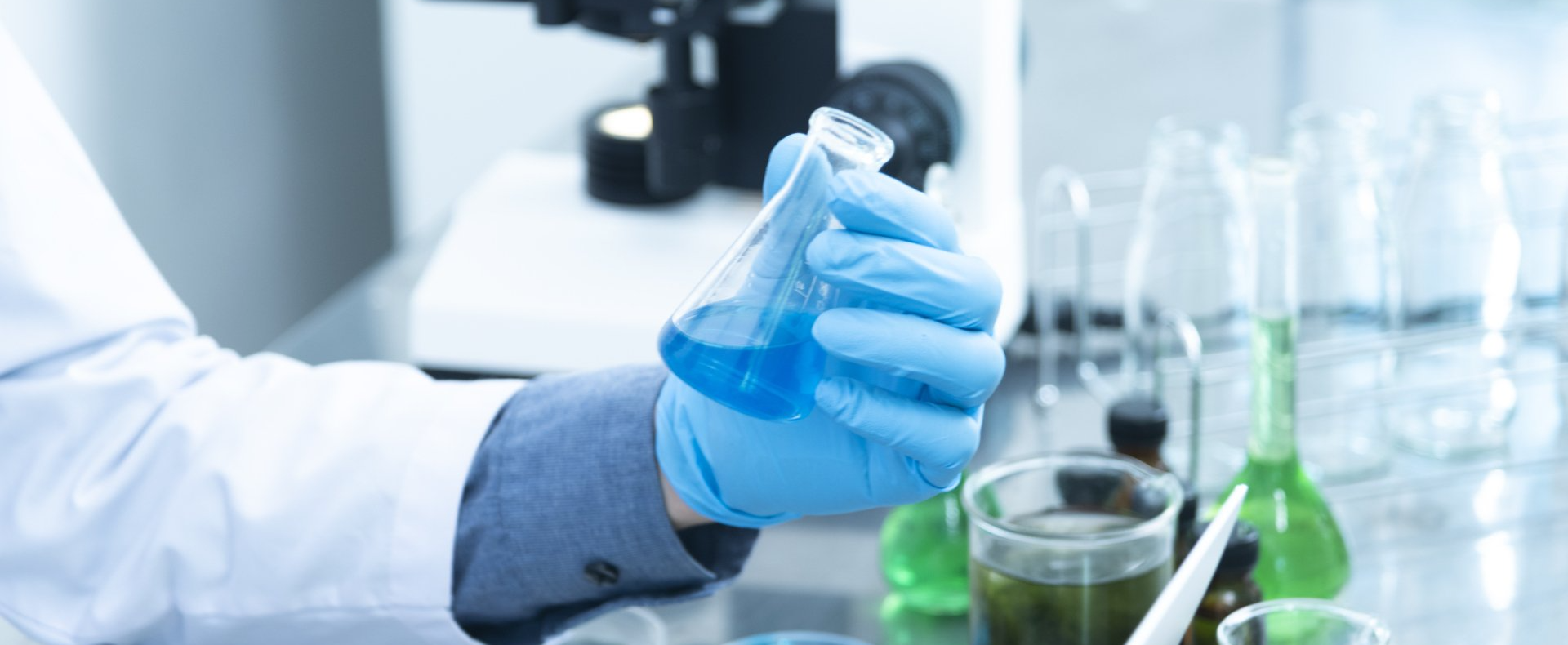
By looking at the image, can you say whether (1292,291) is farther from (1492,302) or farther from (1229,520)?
(1492,302)

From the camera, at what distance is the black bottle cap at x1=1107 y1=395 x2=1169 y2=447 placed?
933 millimetres

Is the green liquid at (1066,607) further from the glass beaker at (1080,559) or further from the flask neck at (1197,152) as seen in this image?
the flask neck at (1197,152)

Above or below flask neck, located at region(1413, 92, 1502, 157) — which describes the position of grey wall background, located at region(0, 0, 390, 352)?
below

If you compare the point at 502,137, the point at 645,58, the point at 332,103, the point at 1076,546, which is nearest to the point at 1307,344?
the point at 1076,546

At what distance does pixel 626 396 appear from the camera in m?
0.97

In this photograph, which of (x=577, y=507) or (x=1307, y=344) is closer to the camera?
(x=577, y=507)

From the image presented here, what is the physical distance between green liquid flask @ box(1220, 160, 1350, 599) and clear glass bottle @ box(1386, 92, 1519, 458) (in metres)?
0.29

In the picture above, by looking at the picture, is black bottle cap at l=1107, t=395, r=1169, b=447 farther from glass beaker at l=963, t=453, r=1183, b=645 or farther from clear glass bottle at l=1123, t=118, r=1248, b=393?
clear glass bottle at l=1123, t=118, r=1248, b=393

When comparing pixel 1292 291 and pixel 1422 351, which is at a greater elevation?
pixel 1292 291

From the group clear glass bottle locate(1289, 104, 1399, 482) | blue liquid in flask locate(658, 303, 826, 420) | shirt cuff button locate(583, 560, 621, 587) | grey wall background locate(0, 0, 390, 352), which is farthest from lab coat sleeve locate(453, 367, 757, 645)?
grey wall background locate(0, 0, 390, 352)

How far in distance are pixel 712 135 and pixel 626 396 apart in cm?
48

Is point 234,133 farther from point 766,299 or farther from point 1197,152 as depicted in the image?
point 766,299

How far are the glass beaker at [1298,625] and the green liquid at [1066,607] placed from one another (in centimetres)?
8

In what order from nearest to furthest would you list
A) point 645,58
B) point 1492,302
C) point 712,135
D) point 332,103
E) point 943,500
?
1. point 943,500
2. point 1492,302
3. point 712,135
4. point 645,58
5. point 332,103
